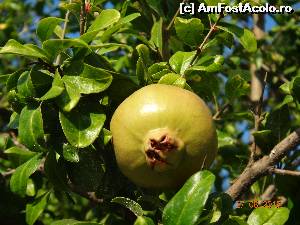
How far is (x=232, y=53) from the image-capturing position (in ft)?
10.1

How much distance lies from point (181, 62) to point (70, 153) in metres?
0.44

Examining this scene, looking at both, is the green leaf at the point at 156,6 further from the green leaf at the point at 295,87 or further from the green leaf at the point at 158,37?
the green leaf at the point at 295,87

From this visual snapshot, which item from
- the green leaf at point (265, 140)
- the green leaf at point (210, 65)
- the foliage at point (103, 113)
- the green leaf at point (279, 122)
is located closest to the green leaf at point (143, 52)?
the foliage at point (103, 113)

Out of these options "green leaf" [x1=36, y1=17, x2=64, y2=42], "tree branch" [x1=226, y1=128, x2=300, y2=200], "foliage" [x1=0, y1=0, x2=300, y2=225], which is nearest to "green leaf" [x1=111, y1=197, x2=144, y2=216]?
"foliage" [x1=0, y1=0, x2=300, y2=225]

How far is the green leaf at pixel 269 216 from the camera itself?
1396 mm

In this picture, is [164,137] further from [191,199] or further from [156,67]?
[156,67]

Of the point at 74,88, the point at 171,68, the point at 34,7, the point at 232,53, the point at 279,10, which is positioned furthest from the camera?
the point at 34,7

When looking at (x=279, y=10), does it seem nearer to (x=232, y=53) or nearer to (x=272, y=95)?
(x=232, y=53)

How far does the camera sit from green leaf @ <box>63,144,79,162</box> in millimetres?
1355

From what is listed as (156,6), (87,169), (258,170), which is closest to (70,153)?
(87,169)

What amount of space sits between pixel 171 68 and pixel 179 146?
0.40 m

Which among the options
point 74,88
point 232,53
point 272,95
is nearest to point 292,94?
point 74,88

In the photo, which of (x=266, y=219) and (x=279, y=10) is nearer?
(x=266, y=219)

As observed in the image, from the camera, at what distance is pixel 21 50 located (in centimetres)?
125
